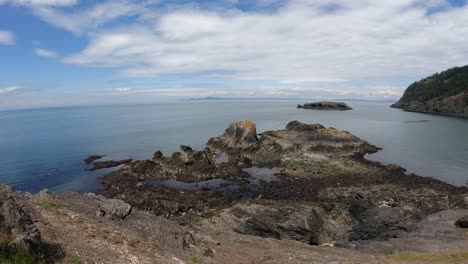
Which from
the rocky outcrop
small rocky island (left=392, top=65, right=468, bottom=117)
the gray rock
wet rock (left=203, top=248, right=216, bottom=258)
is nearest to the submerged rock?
wet rock (left=203, top=248, right=216, bottom=258)

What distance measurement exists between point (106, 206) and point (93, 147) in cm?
6761

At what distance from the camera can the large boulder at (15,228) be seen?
Answer: 11.7 meters

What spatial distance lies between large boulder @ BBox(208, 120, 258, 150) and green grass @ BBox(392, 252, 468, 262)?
5037 centimetres

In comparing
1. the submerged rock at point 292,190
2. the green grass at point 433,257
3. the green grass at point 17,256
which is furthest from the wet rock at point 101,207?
the green grass at point 433,257

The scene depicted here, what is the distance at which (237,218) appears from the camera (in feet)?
103

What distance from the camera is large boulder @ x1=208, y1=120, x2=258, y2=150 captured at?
70750mm

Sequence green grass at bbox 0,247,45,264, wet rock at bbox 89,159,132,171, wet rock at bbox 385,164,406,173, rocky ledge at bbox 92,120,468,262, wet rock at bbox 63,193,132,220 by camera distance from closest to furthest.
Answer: green grass at bbox 0,247,45,264 < wet rock at bbox 63,193,132,220 < rocky ledge at bbox 92,120,468,262 < wet rock at bbox 385,164,406,173 < wet rock at bbox 89,159,132,171

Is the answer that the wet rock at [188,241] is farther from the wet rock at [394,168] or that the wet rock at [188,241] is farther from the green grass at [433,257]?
the wet rock at [394,168]

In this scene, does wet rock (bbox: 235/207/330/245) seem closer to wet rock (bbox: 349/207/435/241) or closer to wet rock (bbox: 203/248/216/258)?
wet rock (bbox: 349/207/435/241)

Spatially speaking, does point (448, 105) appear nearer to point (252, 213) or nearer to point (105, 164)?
point (105, 164)

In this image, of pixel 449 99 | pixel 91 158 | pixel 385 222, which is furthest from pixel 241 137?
pixel 449 99

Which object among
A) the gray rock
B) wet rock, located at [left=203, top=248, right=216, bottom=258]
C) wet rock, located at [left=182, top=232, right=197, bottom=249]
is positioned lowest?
wet rock, located at [left=203, top=248, right=216, bottom=258]

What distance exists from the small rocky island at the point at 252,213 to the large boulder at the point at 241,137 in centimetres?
228

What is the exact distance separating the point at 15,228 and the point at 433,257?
21884 millimetres
